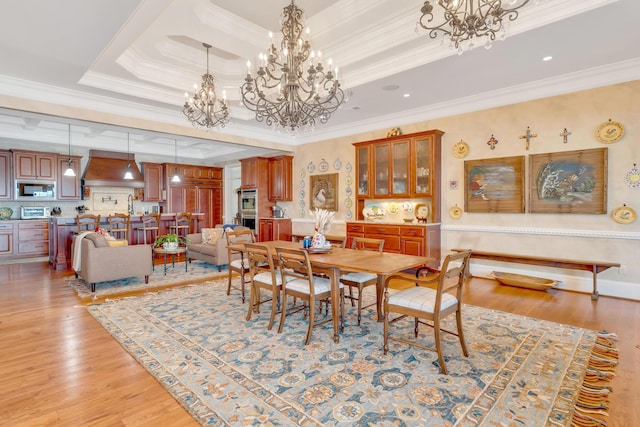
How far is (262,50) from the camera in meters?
4.28

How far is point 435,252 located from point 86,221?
268 inches

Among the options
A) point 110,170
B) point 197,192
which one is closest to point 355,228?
point 197,192

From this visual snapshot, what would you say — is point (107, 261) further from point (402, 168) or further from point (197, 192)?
point (197, 192)

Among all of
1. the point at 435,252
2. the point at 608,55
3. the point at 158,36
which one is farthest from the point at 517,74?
the point at 158,36

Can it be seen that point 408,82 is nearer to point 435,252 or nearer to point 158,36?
point 435,252

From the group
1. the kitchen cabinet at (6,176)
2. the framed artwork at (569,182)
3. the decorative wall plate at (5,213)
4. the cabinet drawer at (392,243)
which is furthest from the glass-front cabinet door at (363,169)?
the decorative wall plate at (5,213)

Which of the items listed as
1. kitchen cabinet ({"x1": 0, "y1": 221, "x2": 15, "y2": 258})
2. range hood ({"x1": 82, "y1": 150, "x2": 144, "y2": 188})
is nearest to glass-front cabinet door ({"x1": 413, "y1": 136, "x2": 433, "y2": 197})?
range hood ({"x1": 82, "y1": 150, "x2": 144, "y2": 188})

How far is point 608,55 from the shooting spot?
3.76 metres

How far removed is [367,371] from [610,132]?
450cm

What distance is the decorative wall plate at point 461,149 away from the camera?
535 centimetres

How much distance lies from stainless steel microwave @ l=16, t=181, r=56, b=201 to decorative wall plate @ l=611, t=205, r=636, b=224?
1124 cm

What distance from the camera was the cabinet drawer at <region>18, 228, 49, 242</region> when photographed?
290 inches

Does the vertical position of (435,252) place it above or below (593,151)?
below

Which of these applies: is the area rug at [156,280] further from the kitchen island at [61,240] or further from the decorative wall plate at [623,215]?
the decorative wall plate at [623,215]
